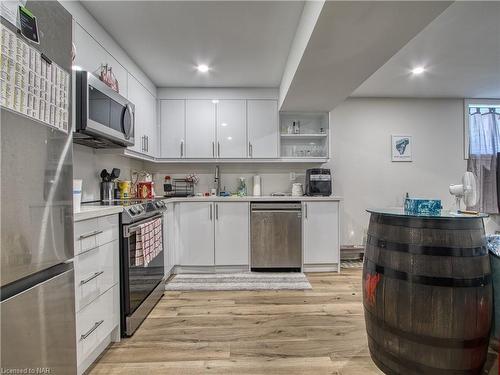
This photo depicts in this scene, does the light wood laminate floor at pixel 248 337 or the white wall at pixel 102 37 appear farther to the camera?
the white wall at pixel 102 37

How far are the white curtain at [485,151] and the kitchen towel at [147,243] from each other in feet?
14.5

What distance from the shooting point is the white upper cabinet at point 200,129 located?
3.31 m

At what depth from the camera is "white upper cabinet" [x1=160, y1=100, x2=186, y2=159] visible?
10.9 ft

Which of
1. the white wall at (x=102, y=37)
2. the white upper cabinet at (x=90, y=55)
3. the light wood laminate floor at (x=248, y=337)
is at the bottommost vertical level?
the light wood laminate floor at (x=248, y=337)

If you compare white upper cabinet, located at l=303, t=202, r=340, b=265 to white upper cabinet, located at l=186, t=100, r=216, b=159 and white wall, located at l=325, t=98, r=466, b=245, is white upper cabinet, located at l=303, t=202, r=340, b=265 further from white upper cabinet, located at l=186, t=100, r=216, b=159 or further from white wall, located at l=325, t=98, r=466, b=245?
white upper cabinet, located at l=186, t=100, r=216, b=159

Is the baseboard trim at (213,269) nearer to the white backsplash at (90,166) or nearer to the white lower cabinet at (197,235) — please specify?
the white lower cabinet at (197,235)

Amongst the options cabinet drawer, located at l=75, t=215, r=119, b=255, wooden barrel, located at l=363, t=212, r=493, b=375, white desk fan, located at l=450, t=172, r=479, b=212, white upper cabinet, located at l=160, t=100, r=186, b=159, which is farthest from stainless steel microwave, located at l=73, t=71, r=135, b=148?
white desk fan, located at l=450, t=172, r=479, b=212

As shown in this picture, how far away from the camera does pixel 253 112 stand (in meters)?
3.33

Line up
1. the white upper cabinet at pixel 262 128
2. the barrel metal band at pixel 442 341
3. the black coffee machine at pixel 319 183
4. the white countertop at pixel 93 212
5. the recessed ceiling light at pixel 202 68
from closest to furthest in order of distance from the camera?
the barrel metal band at pixel 442 341, the white countertop at pixel 93 212, the recessed ceiling light at pixel 202 68, the black coffee machine at pixel 319 183, the white upper cabinet at pixel 262 128

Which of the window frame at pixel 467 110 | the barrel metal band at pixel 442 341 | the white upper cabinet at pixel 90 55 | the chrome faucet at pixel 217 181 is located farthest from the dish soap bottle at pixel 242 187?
the window frame at pixel 467 110

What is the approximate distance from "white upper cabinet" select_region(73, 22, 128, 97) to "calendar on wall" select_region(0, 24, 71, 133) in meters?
0.96

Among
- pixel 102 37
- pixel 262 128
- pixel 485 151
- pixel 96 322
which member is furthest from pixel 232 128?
pixel 485 151

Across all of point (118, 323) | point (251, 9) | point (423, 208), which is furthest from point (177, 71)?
point (423, 208)

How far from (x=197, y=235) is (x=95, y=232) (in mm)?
1588
